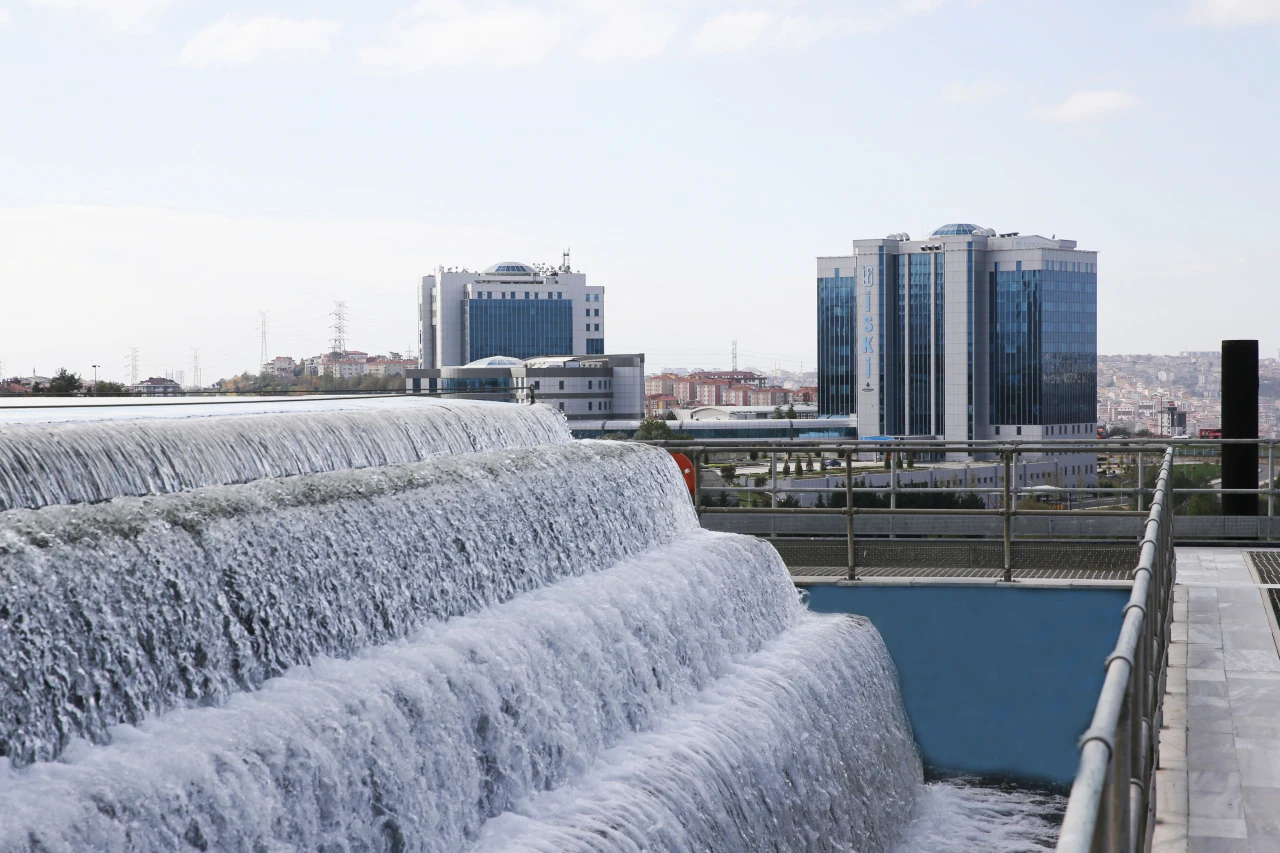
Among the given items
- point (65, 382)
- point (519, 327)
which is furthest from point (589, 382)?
point (65, 382)

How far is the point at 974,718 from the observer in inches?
339

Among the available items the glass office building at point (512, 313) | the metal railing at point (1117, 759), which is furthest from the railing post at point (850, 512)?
the glass office building at point (512, 313)

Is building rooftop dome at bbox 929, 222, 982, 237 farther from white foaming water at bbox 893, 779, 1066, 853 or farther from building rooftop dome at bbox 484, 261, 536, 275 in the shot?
white foaming water at bbox 893, 779, 1066, 853

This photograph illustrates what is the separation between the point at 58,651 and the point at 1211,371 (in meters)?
111

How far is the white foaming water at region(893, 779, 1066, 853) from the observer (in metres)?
6.99

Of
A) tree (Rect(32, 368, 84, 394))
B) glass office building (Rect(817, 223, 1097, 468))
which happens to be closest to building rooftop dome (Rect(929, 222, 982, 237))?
glass office building (Rect(817, 223, 1097, 468))

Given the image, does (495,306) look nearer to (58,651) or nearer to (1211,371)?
(1211,371)

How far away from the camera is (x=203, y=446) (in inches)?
252

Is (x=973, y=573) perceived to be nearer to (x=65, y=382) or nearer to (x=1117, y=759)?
(x=1117, y=759)

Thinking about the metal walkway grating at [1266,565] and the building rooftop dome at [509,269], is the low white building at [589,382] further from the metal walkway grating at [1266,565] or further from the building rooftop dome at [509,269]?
the metal walkway grating at [1266,565]

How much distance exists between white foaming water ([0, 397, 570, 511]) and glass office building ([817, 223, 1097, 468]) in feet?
282

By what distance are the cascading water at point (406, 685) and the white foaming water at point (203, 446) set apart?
31cm

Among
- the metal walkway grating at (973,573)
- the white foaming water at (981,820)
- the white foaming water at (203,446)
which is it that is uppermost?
the white foaming water at (203,446)

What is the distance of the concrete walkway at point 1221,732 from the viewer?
148 inches
